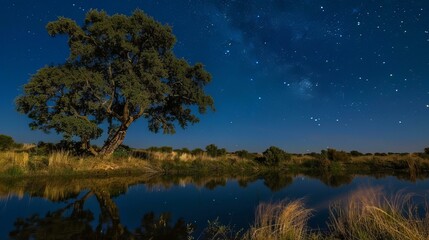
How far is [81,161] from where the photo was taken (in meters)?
23.3

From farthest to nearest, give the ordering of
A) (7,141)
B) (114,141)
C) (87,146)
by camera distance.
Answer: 1. (7,141)
2. (114,141)
3. (87,146)

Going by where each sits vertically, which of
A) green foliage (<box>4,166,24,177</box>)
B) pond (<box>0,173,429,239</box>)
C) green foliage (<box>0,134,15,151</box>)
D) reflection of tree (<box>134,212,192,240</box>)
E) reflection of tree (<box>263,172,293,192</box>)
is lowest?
reflection of tree (<box>134,212,192,240</box>)

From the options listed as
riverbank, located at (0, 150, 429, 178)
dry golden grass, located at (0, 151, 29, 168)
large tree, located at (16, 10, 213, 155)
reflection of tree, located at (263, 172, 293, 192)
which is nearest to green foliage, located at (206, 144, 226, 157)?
riverbank, located at (0, 150, 429, 178)

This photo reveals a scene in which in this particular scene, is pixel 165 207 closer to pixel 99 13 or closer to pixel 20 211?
pixel 20 211

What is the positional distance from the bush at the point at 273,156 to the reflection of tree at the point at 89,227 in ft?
80.8

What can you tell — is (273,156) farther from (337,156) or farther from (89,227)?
(89,227)

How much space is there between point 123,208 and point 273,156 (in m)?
24.8

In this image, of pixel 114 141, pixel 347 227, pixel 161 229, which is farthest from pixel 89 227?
pixel 114 141

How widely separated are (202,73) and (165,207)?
19.1 meters

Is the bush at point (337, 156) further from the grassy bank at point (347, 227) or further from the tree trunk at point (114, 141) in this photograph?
the grassy bank at point (347, 227)

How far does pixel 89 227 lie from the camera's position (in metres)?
8.84

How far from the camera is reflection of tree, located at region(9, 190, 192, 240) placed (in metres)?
8.04

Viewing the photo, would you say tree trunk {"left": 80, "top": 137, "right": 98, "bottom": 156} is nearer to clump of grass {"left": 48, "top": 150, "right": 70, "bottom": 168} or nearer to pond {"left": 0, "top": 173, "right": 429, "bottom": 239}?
clump of grass {"left": 48, "top": 150, "right": 70, "bottom": 168}

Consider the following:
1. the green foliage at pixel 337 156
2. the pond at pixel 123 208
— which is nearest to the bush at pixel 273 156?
the green foliage at pixel 337 156
